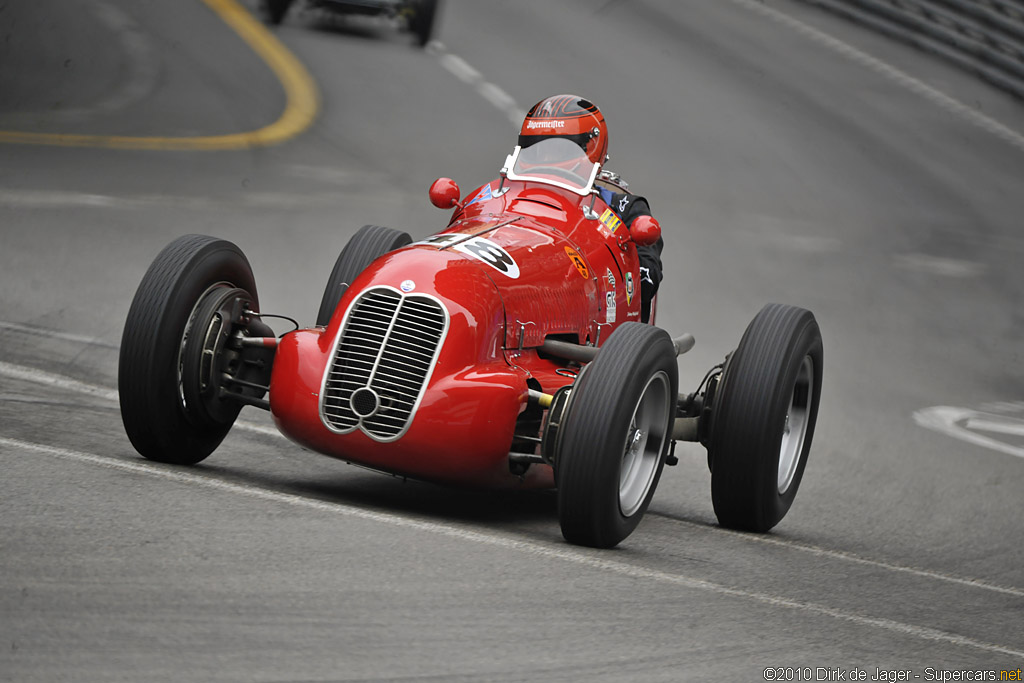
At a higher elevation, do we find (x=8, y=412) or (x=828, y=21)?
(x=828, y=21)

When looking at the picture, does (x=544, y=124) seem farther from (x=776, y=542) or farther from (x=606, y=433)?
(x=606, y=433)

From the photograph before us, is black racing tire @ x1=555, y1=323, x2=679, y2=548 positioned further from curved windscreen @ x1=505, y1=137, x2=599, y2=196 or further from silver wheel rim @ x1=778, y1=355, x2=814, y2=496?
curved windscreen @ x1=505, y1=137, x2=599, y2=196

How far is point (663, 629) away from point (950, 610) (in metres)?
1.68

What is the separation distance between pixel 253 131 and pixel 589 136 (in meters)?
10.3

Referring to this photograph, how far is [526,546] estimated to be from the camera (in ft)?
18.8

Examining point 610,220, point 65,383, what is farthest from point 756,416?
point 65,383

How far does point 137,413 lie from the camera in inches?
246

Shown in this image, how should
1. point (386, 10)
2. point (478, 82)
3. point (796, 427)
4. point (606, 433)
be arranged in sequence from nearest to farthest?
point (606, 433), point (796, 427), point (478, 82), point (386, 10)

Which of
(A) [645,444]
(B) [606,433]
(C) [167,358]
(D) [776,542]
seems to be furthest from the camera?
(D) [776,542]

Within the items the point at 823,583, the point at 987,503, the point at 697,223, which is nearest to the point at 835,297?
the point at 697,223

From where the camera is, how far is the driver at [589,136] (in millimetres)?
8016

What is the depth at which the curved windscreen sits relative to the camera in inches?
314

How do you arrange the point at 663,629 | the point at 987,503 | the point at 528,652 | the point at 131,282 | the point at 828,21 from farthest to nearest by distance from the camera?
the point at 828,21 → the point at 131,282 → the point at 987,503 → the point at 663,629 → the point at 528,652

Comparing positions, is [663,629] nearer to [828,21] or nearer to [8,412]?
[8,412]
